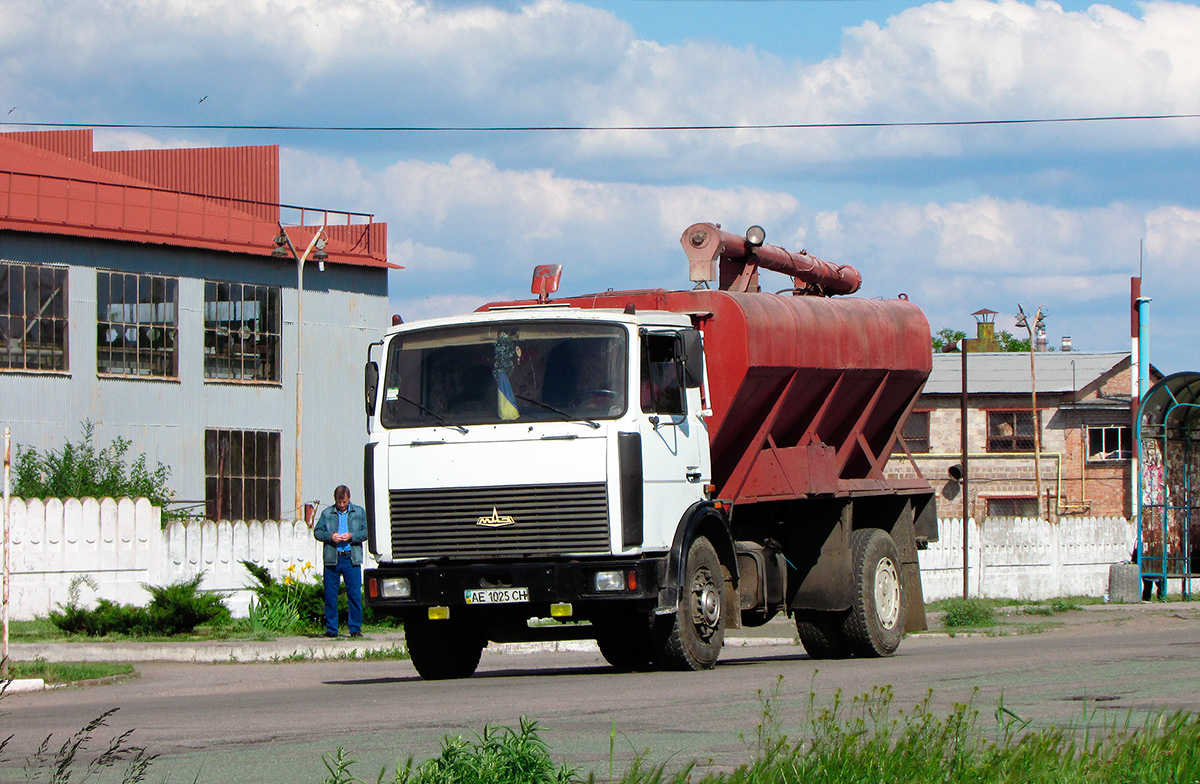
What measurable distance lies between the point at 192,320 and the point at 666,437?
29227 mm

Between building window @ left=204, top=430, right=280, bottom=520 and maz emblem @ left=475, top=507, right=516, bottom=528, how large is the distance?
2904cm

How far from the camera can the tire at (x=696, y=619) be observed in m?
12.7

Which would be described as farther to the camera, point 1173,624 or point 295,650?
point 1173,624

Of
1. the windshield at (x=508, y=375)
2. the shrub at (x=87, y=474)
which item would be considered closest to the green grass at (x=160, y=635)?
the windshield at (x=508, y=375)

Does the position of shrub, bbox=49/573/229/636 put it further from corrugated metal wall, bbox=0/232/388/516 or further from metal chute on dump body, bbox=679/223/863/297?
corrugated metal wall, bbox=0/232/388/516

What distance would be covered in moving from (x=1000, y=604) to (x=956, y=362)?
1266 inches

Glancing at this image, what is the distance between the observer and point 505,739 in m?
6.30

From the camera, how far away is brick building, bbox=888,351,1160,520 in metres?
59.2

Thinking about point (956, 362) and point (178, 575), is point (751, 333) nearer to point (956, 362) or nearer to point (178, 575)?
point (178, 575)

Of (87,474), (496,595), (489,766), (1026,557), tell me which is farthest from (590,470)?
(87,474)

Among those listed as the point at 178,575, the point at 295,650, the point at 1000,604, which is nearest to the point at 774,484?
the point at 295,650

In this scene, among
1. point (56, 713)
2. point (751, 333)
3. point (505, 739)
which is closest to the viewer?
point (505, 739)

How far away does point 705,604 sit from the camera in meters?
13.1

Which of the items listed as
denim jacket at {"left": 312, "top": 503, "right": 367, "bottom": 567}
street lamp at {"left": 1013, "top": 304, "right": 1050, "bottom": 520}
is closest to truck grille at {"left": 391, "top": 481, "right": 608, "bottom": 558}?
denim jacket at {"left": 312, "top": 503, "right": 367, "bottom": 567}
